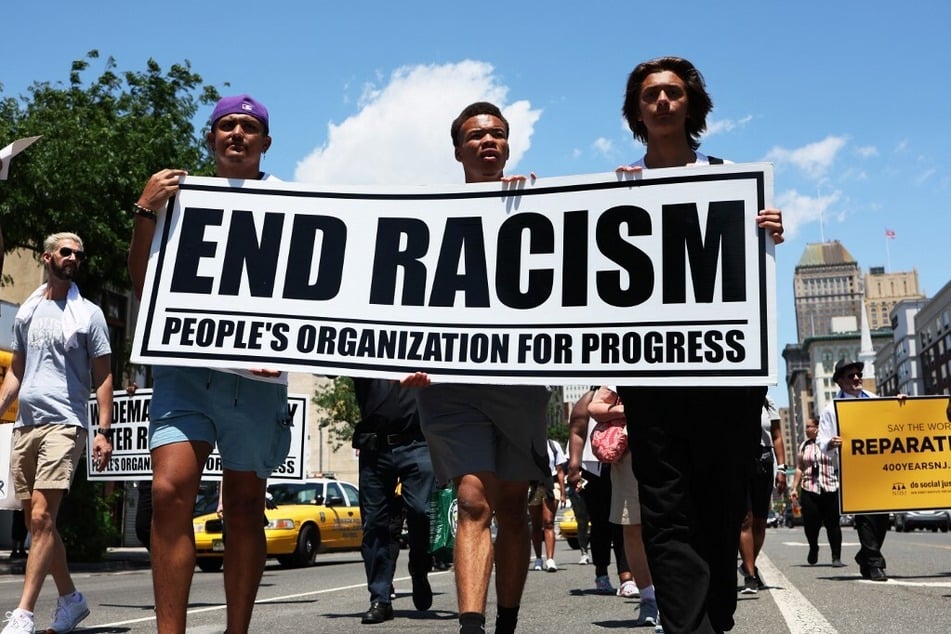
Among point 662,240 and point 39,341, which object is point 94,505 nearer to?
point 39,341

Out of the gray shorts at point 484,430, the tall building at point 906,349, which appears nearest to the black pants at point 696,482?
the gray shorts at point 484,430

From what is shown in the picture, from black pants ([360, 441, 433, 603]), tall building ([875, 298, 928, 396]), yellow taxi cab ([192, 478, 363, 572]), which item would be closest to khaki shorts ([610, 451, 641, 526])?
black pants ([360, 441, 433, 603])

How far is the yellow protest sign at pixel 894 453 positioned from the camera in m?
10.1

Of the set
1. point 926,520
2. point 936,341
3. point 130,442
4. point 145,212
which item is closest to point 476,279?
point 145,212

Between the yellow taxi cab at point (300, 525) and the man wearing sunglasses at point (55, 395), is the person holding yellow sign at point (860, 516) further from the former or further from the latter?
the yellow taxi cab at point (300, 525)

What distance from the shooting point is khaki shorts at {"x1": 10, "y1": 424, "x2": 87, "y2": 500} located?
218 inches

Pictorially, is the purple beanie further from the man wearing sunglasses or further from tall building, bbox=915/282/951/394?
tall building, bbox=915/282/951/394

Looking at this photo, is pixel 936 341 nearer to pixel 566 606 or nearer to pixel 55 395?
pixel 566 606

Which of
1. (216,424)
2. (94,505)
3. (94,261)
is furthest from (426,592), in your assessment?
(94,261)

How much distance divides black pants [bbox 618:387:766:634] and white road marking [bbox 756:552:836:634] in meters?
1.92

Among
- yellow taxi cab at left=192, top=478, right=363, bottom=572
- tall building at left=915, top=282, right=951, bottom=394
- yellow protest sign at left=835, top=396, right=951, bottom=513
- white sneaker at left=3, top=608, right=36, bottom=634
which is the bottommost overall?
white sneaker at left=3, top=608, right=36, bottom=634

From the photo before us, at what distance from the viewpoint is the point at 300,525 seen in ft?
59.6

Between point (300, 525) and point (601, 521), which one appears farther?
point (300, 525)

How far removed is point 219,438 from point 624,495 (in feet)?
11.0
